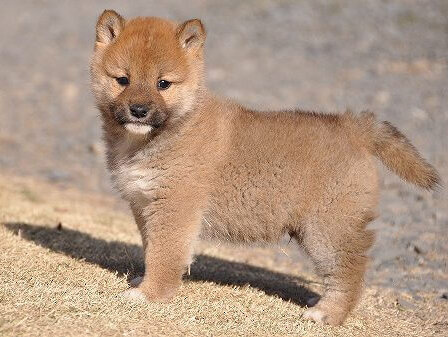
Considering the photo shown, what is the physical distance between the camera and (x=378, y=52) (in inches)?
625

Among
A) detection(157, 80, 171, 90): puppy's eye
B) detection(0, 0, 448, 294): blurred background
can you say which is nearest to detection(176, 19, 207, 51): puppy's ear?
detection(157, 80, 171, 90): puppy's eye

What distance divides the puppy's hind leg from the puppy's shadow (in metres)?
0.56

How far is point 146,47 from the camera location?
566 centimetres

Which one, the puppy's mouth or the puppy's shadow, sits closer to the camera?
the puppy's mouth

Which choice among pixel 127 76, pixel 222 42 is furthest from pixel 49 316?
pixel 222 42

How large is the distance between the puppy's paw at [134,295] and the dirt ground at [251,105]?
0.12m

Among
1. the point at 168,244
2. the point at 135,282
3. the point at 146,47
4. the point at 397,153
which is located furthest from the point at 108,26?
the point at 397,153

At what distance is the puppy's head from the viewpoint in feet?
18.3

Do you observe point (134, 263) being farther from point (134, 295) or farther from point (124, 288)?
point (134, 295)

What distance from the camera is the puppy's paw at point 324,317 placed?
5730 millimetres

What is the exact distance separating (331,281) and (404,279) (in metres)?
1.87

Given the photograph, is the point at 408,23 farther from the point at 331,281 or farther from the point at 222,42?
the point at 331,281

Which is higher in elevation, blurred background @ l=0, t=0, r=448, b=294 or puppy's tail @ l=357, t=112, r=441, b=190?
puppy's tail @ l=357, t=112, r=441, b=190

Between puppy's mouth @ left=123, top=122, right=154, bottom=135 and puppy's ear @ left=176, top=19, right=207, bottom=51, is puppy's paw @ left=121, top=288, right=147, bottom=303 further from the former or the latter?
puppy's ear @ left=176, top=19, right=207, bottom=51
